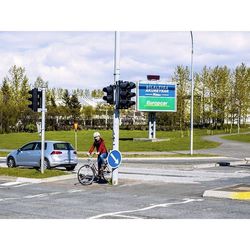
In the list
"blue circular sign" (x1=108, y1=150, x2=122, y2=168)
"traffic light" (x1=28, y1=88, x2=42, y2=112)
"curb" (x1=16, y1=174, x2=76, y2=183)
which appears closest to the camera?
"blue circular sign" (x1=108, y1=150, x2=122, y2=168)

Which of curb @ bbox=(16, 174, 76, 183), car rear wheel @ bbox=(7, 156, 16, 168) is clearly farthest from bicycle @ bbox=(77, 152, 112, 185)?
car rear wheel @ bbox=(7, 156, 16, 168)

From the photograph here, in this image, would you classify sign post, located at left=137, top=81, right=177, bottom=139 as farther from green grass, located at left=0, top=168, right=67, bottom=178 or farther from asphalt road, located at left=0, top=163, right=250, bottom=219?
asphalt road, located at left=0, top=163, right=250, bottom=219

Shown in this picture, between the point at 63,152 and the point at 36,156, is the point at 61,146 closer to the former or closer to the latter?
the point at 63,152

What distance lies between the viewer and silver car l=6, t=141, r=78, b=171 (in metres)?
21.9

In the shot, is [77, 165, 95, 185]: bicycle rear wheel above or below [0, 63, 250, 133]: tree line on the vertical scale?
below

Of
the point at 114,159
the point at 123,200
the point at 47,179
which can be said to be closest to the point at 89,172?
the point at 114,159

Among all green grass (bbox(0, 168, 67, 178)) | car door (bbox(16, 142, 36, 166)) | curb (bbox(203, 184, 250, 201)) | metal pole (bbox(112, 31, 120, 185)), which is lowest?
green grass (bbox(0, 168, 67, 178))

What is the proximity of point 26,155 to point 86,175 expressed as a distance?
22.4ft

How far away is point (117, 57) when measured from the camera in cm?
1642

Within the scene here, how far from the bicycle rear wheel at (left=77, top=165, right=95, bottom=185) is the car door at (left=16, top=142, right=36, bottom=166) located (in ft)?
21.1

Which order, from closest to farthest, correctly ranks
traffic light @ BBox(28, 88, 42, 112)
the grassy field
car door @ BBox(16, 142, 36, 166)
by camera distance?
traffic light @ BBox(28, 88, 42, 112), car door @ BBox(16, 142, 36, 166), the grassy field
